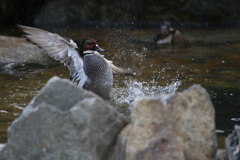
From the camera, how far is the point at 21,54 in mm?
8969

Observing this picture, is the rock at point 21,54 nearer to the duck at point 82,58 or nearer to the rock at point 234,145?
the duck at point 82,58

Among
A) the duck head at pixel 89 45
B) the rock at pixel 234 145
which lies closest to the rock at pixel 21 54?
the duck head at pixel 89 45

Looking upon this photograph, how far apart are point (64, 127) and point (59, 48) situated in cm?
355

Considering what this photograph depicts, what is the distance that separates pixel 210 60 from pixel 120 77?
226cm

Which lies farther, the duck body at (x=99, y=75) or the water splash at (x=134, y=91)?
the duck body at (x=99, y=75)

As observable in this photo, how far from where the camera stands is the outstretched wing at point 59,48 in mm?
6379

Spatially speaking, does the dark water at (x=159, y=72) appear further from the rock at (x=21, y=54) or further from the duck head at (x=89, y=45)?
the duck head at (x=89, y=45)

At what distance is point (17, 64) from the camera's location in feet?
28.2

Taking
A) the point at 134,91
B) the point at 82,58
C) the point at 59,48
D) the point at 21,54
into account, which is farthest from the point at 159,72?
the point at 21,54

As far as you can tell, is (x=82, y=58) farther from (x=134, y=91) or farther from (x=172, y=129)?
(x=172, y=129)

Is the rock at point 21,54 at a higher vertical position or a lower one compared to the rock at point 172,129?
lower

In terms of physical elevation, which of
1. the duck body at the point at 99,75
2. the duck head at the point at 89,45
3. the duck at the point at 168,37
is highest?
the duck head at the point at 89,45

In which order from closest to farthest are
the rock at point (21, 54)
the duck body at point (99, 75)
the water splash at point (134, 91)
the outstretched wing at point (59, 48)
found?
the water splash at point (134, 91), the duck body at point (99, 75), the outstretched wing at point (59, 48), the rock at point (21, 54)

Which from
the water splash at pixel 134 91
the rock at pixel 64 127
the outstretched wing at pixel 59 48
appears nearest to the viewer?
the rock at pixel 64 127
